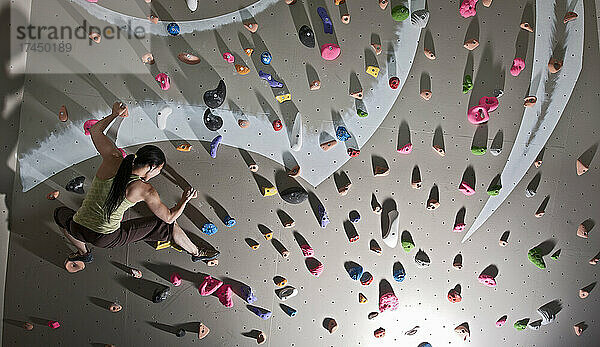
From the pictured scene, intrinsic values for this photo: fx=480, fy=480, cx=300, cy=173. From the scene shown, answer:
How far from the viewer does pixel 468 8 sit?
254 cm

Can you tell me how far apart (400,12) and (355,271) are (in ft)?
4.62

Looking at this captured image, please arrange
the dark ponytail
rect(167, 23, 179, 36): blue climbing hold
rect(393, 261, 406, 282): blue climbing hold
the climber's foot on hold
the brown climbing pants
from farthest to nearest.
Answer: rect(393, 261, 406, 282): blue climbing hold
the climber's foot on hold
rect(167, 23, 179, 36): blue climbing hold
the brown climbing pants
the dark ponytail

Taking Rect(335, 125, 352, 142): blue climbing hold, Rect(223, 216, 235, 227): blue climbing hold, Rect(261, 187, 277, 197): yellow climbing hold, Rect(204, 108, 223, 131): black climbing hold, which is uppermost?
Rect(335, 125, 352, 142): blue climbing hold

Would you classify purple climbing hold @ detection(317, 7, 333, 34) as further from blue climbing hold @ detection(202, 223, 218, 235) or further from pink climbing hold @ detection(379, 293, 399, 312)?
pink climbing hold @ detection(379, 293, 399, 312)

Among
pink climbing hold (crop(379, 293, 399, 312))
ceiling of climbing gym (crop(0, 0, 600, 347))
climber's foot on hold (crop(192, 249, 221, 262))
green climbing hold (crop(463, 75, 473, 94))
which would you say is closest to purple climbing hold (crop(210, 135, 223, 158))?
ceiling of climbing gym (crop(0, 0, 600, 347))

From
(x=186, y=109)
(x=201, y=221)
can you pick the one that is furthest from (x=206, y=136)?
(x=201, y=221)

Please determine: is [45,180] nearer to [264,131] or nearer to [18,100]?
[18,100]

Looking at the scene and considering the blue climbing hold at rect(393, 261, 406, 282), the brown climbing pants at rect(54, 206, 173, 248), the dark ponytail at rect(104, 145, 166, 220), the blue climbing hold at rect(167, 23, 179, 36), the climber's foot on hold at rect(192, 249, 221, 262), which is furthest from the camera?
the blue climbing hold at rect(393, 261, 406, 282)

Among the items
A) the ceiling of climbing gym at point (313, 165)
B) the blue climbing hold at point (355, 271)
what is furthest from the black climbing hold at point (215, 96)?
the blue climbing hold at point (355, 271)

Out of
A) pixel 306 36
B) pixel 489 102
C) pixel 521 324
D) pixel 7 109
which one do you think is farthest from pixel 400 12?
pixel 7 109

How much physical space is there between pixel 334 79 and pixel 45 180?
5.27 feet

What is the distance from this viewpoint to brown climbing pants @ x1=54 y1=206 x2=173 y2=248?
7.73ft

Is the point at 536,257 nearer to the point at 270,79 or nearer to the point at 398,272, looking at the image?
the point at 398,272

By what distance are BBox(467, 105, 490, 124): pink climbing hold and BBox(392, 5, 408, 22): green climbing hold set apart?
24.3 inches
